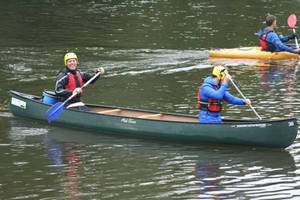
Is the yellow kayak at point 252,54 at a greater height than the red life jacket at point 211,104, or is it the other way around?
the yellow kayak at point 252,54

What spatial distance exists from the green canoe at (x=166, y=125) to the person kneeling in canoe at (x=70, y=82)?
11.6 inches

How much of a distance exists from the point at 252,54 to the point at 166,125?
35.7ft

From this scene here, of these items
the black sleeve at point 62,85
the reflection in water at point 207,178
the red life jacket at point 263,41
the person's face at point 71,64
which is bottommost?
the reflection in water at point 207,178

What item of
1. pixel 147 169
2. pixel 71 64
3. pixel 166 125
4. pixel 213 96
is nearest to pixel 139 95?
pixel 71 64

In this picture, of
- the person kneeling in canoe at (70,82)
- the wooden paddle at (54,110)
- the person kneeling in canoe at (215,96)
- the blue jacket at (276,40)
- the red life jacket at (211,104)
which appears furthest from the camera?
the blue jacket at (276,40)

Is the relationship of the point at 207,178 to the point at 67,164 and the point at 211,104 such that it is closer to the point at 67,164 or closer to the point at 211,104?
the point at 211,104

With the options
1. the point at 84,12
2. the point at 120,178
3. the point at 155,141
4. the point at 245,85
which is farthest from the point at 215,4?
the point at 120,178

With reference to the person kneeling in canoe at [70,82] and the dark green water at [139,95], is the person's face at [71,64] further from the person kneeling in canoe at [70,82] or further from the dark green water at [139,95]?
the dark green water at [139,95]

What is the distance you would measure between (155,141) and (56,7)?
29642mm

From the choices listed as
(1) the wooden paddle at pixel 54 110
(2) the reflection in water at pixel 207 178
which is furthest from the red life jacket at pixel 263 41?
(2) the reflection in water at pixel 207 178

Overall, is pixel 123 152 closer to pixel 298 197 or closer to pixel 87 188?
pixel 87 188

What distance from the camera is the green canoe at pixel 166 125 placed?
37.3 ft

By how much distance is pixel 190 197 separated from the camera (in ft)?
30.2

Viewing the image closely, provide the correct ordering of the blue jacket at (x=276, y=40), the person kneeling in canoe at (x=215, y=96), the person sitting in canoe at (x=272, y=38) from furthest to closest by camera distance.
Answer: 1. the blue jacket at (x=276, y=40)
2. the person sitting in canoe at (x=272, y=38)
3. the person kneeling in canoe at (x=215, y=96)
